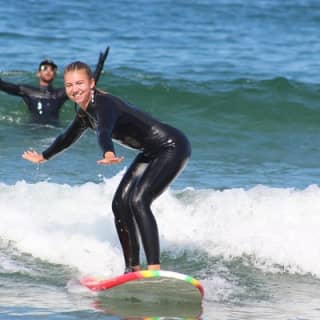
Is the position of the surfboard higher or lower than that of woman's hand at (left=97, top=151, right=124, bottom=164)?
lower

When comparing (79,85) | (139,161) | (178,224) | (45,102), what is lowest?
(178,224)

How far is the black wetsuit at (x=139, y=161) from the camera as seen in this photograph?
750 centimetres

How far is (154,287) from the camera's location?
7.60 meters

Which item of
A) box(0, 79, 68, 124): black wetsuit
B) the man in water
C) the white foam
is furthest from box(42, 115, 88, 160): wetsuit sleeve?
box(0, 79, 68, 124): black wetsuit

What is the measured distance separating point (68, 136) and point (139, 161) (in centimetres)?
54

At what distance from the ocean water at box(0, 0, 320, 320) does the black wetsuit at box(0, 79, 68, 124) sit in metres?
0.21

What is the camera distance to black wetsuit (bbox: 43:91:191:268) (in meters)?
7.50

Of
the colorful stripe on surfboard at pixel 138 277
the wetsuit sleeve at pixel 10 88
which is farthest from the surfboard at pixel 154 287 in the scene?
the wetsuit sleeve at pixel 10 88

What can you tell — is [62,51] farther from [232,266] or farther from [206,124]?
[232,266]

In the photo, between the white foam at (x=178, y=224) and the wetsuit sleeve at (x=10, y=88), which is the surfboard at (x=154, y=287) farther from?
the wetsuit sleeve at (x=10, y=88)

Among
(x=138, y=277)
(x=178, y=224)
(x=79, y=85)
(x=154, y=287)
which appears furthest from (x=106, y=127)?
(x=178, y=224)

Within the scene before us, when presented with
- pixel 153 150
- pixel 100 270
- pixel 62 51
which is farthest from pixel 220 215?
pixel 62 51

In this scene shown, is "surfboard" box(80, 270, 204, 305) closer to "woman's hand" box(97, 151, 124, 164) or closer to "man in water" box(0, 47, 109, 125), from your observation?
"woman's hand" box(97, 151, 124, 164)

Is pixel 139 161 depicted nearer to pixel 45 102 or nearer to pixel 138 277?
pixel 138 277
